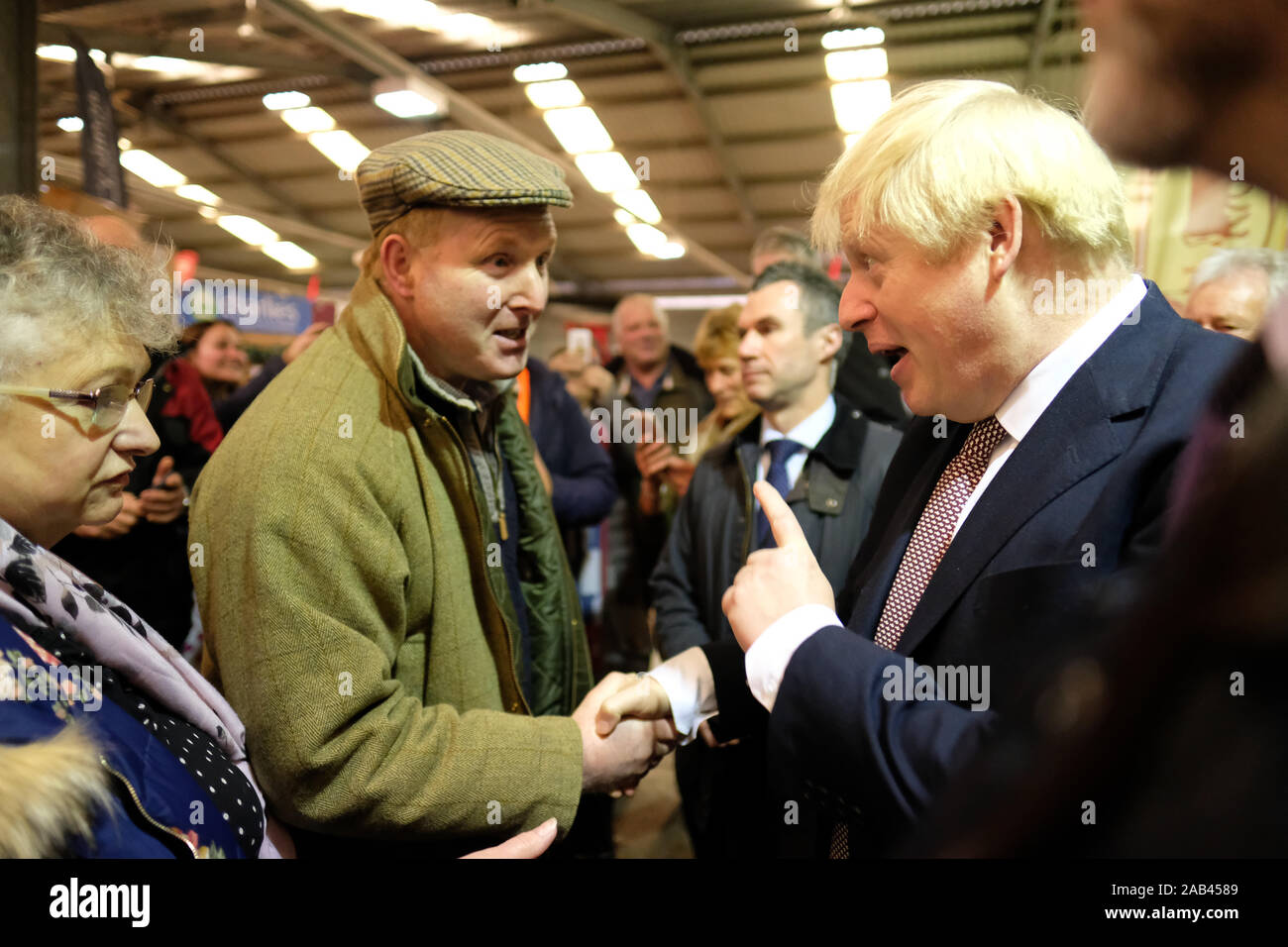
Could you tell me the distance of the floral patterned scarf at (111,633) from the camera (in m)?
1.11

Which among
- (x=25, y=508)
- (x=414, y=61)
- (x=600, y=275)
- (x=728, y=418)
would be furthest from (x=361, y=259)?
(x=600, y=275)

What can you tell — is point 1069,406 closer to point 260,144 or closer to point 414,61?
point 414,61

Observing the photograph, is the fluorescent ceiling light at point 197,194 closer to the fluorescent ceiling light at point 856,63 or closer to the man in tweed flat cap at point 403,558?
the fluorescent ceiling light at point 856,63

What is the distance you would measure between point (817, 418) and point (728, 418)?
2.07 ft

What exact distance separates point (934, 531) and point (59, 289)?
1.39 meters

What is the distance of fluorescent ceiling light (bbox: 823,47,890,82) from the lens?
276 inches

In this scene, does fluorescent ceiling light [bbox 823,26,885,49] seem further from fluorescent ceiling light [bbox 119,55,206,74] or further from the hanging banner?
the hanging banner

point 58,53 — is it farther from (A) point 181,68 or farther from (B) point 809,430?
(B) point 809,430

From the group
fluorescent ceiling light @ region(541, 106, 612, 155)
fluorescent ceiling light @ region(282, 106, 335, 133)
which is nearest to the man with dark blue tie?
fluorescent ceiling light @ region(541, 106, 612, 155)

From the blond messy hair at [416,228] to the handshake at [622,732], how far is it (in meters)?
0.96

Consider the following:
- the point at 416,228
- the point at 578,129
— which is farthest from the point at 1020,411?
the point at 578,129

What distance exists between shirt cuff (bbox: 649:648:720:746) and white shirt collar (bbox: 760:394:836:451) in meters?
1.10

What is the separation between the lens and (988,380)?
1.26 metres

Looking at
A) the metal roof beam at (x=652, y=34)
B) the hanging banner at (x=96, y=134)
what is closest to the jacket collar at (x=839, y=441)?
the hanging banner at (x=96, y=134)
